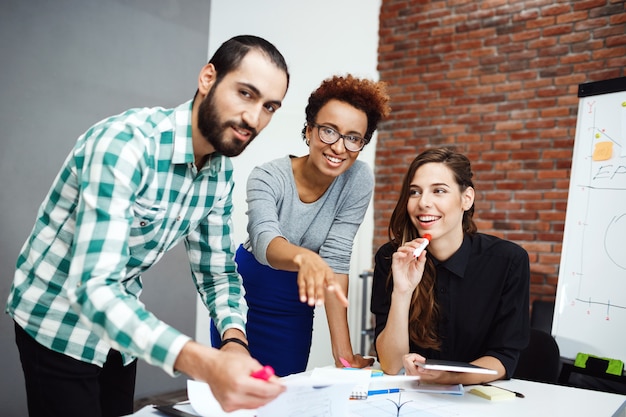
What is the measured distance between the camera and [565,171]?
3709mm

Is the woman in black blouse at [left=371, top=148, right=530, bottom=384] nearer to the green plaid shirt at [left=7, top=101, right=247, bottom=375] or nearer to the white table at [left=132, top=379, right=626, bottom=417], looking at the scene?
the white table at [left=132, top=379, right=626, bottom=417]

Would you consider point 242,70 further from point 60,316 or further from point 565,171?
point 565,171

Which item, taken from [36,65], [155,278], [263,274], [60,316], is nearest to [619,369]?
[263,274]

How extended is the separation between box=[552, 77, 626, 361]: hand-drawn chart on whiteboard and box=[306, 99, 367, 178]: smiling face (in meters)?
1.24

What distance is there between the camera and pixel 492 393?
4.52 ft

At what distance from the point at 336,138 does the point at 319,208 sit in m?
0.27

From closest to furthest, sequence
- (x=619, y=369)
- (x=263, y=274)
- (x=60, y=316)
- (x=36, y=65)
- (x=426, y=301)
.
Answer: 1. (x=60, y=316)
2. (x=426, y=301)
3. (x=263, y=274)
4. (x=619, y=369)
5. (x=36, y=65)

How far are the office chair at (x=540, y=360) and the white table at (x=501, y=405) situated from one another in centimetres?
48

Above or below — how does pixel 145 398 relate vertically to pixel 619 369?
below

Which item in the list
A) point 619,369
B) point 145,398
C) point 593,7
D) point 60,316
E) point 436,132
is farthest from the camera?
point 436,132

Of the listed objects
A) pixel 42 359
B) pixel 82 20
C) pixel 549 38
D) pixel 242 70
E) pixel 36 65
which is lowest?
pixel 42 359

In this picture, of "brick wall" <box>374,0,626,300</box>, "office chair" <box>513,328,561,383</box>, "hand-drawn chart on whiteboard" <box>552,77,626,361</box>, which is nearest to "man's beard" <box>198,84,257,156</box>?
"office chair" <box>513,328,561,383</box>

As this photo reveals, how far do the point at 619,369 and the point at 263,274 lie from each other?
1475 millimetres

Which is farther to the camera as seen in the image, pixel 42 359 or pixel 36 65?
pixel 36 65
